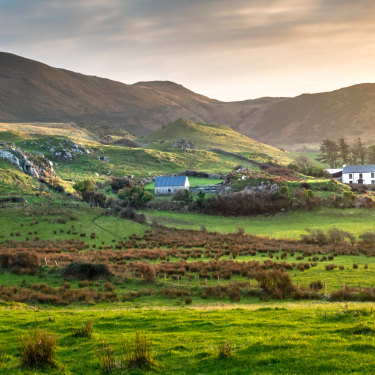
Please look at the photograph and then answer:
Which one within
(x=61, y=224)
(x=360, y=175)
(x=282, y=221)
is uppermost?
(x=360, y=175)

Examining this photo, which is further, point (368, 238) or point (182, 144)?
point (182, 144)

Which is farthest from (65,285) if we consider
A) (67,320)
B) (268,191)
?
(268,191)

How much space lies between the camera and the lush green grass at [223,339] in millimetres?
10336

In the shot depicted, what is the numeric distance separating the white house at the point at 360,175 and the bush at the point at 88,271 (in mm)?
105190

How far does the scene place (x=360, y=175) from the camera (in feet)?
392

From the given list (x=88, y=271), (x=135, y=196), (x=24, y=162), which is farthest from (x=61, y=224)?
(x=24, y=162)

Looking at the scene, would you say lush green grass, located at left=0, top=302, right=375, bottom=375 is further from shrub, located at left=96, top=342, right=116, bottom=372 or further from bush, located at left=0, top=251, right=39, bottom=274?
bush, located at left=0, top=251, right=39, bottom=274

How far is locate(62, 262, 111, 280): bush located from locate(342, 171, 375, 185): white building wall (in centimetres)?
10519

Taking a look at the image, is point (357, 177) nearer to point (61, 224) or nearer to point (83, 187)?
point (83, 187)

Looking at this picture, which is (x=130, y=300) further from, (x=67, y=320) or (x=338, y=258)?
(x=338, y=258)

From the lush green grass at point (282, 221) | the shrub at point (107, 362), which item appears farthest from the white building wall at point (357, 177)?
the shrub at point (107, 362)

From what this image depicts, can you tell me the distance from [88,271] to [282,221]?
55.7 meters

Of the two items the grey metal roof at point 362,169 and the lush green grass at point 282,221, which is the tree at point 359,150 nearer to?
the grey metal roof at point 362,169

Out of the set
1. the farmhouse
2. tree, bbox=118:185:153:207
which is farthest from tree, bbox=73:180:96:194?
the farmhouse
